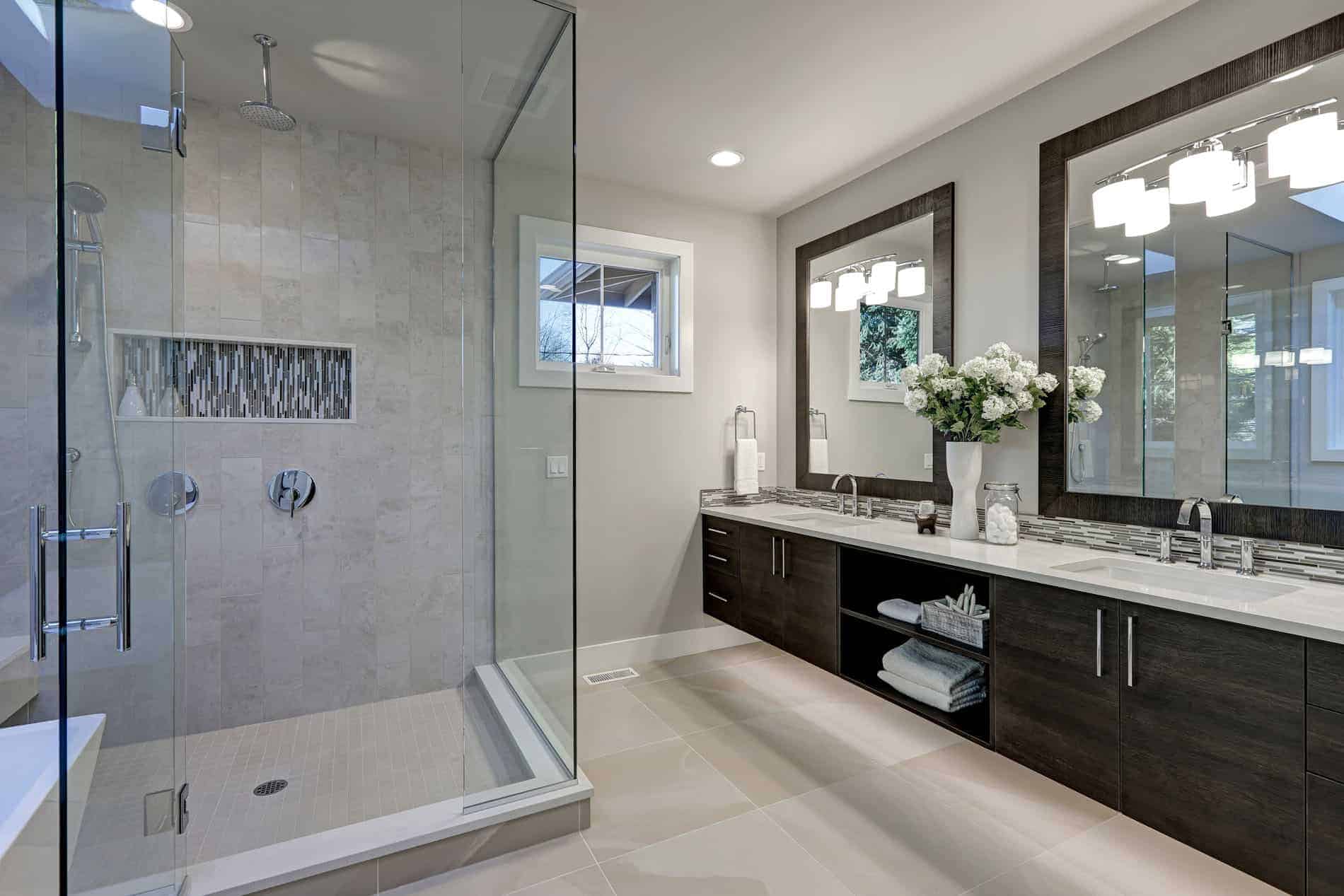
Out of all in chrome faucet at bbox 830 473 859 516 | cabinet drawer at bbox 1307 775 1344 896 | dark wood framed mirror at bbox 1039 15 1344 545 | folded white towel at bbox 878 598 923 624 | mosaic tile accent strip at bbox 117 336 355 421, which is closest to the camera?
cabinet drawer at bbox 1307 775 1344 896

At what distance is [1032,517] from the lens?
2336mm

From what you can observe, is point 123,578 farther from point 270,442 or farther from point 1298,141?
point 1298,141

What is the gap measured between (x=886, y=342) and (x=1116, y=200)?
1088mm

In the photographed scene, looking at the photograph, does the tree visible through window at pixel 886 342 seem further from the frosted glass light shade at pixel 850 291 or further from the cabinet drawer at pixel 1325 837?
the cabinet drawer at pixel 1325 837

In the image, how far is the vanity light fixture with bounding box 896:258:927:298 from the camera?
9.29ft

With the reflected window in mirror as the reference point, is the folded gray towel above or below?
→ below

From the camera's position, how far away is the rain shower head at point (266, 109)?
2120 millimetres

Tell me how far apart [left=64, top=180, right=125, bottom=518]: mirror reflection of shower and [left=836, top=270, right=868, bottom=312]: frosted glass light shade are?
289cm

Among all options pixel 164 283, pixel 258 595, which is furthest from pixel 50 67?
pixel 258 595

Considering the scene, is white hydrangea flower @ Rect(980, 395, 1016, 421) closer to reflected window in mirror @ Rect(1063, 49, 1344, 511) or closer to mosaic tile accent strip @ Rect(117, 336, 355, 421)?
reflected window in mirror @ Rect(1063, 49, 1344, 511)

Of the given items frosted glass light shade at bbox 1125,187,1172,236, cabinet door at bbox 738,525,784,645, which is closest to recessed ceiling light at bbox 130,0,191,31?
cabinet door at bbox 738,525,784,645

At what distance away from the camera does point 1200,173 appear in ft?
6.18

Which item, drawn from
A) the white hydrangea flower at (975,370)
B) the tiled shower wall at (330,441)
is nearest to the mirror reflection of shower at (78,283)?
the tiled shower wall at (330,441)

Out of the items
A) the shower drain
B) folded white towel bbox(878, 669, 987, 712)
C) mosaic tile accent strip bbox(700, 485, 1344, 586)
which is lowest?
the shower drain
